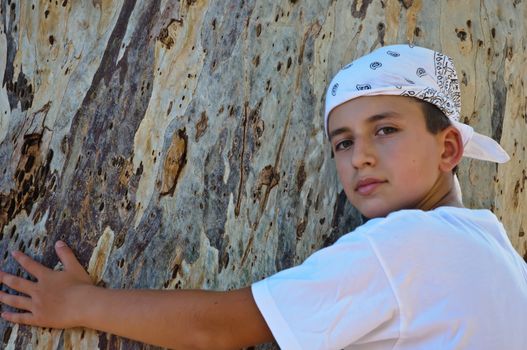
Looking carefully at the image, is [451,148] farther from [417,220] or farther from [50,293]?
[50,293]

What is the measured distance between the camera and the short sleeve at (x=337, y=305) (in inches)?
79.3

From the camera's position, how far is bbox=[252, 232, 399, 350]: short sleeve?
201cm

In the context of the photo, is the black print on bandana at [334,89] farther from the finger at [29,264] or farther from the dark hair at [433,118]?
the finger at [29,264]

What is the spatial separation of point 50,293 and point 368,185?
1.05 meters

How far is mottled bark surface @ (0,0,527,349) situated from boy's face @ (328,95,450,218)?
233mm

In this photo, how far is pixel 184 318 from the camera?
7.19 feet

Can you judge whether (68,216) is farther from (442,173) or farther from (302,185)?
(442,173)

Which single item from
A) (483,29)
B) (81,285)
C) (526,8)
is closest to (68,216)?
(81,285)

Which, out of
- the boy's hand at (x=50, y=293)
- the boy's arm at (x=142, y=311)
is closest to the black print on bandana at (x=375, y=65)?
the boy's arm at (x=142, y=311)

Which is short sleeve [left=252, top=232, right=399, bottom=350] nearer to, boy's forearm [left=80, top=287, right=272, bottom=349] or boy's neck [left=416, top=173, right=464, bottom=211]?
boy's forearm [left=80, top=287, right=272, bottom=349]

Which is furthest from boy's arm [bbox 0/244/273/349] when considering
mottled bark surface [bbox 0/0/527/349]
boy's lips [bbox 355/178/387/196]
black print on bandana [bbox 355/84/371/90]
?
black print on bandana [bbox 355/84/371/90]

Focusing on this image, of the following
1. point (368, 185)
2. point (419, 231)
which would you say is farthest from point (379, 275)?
point (368, 185)

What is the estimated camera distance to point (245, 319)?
84.0 inches

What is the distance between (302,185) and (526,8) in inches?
53.4
